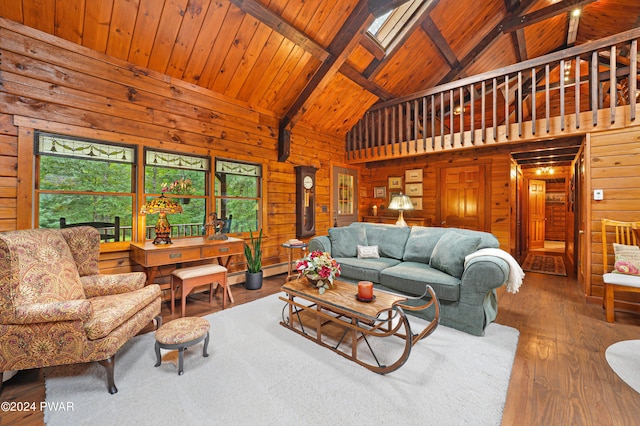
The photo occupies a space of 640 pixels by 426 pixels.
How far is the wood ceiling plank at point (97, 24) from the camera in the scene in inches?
100

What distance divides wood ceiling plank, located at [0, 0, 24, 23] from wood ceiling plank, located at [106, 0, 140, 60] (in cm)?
63

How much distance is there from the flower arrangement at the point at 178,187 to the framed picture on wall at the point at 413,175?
4.69 meters

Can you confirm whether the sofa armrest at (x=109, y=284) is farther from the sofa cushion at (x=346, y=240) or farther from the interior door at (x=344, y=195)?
the interior door at (x=344, y=195)

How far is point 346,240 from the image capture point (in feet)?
12.8

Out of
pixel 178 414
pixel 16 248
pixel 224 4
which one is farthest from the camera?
pixel 224 4

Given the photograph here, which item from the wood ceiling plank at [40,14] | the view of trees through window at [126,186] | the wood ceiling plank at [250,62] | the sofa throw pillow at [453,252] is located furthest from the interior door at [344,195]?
the wood ceiling plank at [40,14]

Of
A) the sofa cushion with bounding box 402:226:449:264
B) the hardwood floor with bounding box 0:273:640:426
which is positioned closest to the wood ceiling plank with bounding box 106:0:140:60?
the hardwood floor with bounding box 0:273:640:426

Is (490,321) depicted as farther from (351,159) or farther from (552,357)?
(351,159)

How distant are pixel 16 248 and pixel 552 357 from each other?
4.05 metres

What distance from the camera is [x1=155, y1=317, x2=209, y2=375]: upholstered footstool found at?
183 centimetres

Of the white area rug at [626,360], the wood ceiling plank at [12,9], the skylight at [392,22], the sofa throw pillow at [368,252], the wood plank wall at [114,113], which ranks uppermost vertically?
the skylight at [392,22]

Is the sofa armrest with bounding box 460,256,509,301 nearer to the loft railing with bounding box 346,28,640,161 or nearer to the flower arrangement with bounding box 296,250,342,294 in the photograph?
the flower arrangement with bounding box 296,250,342,294

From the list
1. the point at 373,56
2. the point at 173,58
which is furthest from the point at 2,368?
the point at 373,56

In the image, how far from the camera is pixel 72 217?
3084mm
